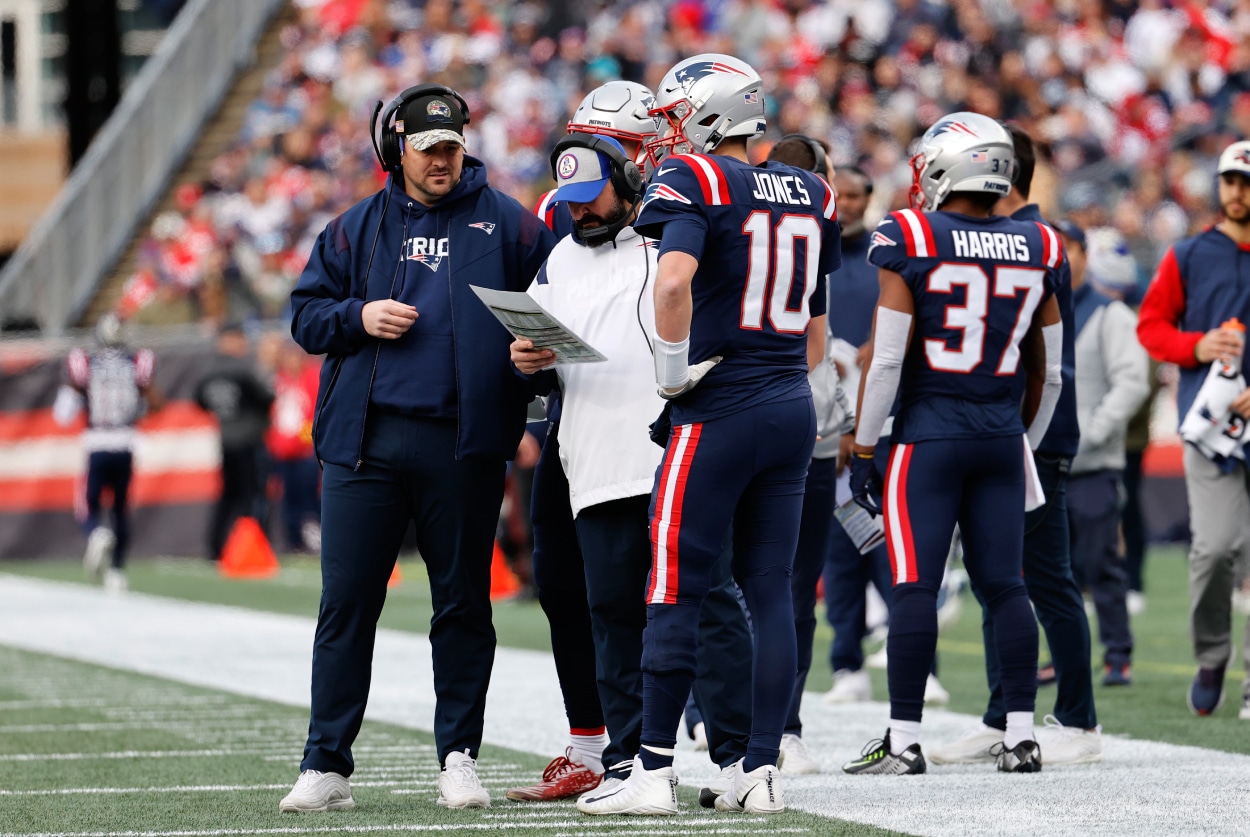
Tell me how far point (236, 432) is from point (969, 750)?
486 inches

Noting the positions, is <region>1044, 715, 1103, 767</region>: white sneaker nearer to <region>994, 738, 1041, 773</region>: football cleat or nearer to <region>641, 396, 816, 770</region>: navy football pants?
<region>994, 738, 1041, 773</region>: football cleat

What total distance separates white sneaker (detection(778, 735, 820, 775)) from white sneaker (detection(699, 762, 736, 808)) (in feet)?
2.35

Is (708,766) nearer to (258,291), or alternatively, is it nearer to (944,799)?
(944,799)

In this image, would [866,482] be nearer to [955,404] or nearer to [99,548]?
[955,404]

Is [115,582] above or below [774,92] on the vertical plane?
below

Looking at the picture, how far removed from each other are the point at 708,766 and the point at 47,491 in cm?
1352

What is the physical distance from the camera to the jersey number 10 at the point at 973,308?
627 cm

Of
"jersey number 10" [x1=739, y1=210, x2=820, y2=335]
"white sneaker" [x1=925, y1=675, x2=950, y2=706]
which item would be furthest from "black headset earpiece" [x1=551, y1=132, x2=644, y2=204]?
"white sneaker" [x1=925, y1=675, x2=950, y2=706]

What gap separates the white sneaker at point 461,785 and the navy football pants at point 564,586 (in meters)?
0.41

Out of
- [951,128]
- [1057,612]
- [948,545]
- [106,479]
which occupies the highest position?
[951,128]

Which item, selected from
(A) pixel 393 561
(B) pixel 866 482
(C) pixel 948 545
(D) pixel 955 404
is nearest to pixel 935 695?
(B) pixel 866 482

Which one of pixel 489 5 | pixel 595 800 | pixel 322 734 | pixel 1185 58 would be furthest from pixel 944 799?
pixel 489 5

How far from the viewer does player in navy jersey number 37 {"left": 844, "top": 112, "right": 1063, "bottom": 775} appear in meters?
6.28

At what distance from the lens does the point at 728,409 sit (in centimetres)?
548
